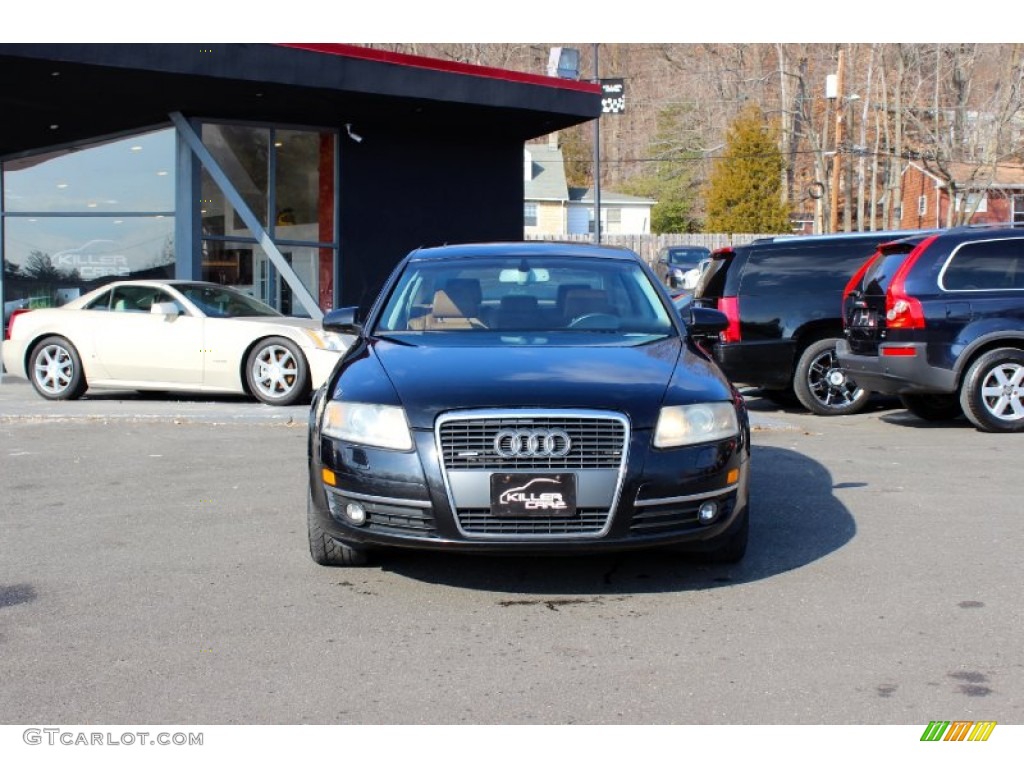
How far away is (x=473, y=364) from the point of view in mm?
5637

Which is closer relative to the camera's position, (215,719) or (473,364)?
(215,719)

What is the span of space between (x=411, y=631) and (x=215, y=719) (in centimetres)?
111

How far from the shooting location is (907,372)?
35.2 feet

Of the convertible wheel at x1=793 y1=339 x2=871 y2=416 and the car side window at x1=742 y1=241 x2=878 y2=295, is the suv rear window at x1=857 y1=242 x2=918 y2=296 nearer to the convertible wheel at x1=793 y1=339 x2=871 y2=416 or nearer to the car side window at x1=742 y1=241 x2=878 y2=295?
the car side window at x1=742 y1=241 x2=878 y2=295

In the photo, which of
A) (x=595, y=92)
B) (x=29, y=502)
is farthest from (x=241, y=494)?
(x=595, y=92)

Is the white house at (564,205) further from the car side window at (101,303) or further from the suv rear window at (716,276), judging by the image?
the suv rear window at (716,276)

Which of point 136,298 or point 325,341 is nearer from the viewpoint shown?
point 325,341

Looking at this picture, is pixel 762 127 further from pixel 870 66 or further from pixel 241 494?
pixel 241 494

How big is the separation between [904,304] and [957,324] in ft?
1.60

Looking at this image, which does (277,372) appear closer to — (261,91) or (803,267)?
(261,91)

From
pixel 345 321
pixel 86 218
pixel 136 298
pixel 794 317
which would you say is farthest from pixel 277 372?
pixel 86 218

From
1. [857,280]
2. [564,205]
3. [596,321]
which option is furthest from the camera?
[564,205]

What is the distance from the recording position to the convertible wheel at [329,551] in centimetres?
582
